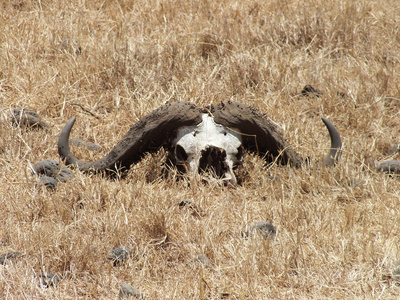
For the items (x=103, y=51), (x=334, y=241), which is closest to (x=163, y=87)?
(x=103, y=51)

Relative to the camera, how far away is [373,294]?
396cm

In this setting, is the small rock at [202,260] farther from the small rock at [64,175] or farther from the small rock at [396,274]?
the small rock at [64,175]

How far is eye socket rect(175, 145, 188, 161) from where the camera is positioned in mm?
5758

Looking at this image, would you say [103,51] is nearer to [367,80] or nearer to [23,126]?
[23,126]

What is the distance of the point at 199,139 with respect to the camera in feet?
18.7

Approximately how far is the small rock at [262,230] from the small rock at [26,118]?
2796 mm

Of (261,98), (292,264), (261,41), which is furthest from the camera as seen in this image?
(261,41)

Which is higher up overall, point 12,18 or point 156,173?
point 12,18

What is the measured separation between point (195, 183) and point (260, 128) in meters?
0.84

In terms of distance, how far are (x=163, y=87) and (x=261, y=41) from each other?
1650 mm

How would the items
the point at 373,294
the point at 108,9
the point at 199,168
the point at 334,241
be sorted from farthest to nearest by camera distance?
the point at 108,9 < the point at 199,168 < the point at 334,241 < the point at 373,294

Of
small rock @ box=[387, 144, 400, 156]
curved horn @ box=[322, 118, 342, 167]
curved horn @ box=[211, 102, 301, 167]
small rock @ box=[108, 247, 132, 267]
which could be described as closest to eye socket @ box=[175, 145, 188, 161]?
curved horn @ box=[211, 102, 301, 167]

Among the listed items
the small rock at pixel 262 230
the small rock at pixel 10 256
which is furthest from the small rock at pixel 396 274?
the small rock at pixel 10 256

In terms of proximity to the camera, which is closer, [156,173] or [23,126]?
[156,173]
